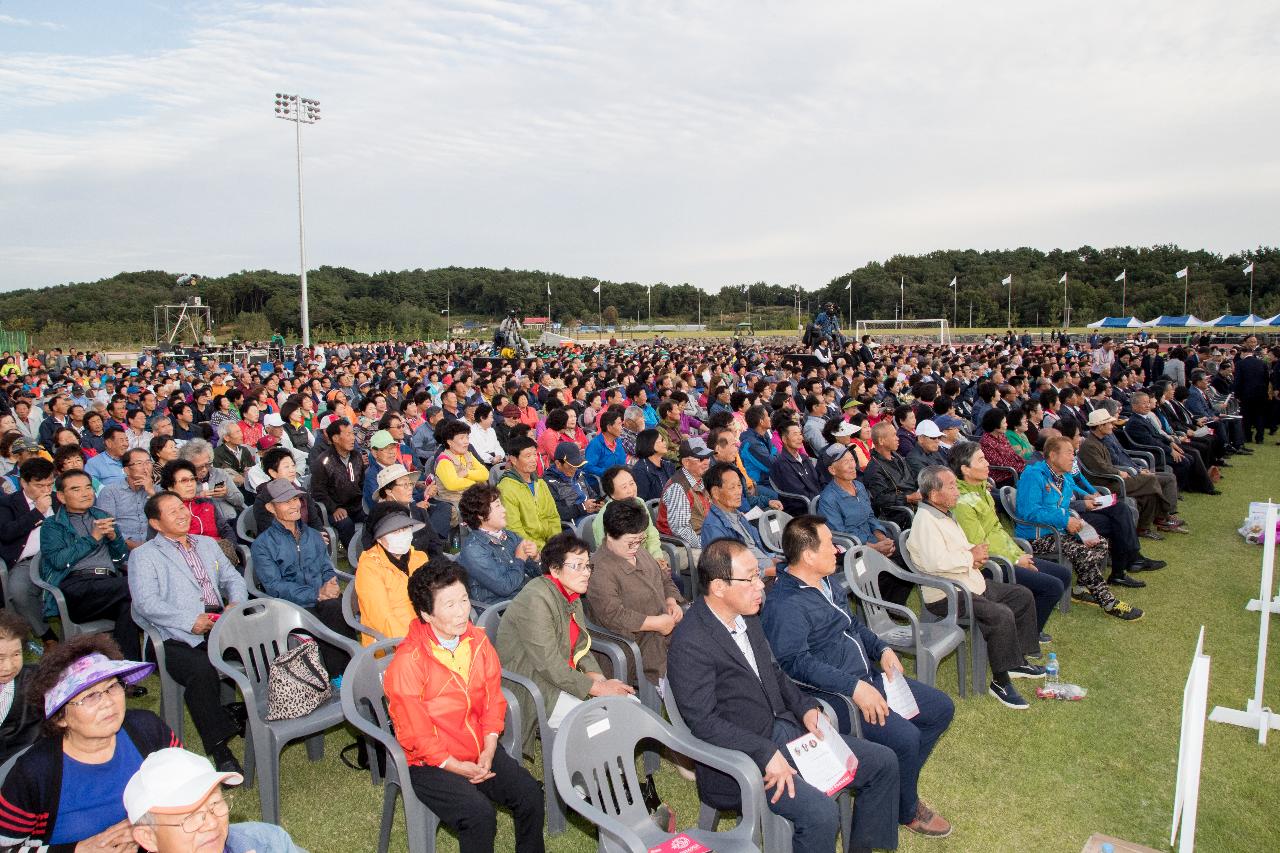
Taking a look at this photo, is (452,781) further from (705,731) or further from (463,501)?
(463,501)

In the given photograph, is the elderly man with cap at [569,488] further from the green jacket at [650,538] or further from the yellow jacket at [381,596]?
the yellow jacket at [381,596]

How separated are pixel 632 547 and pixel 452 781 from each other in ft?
5.08

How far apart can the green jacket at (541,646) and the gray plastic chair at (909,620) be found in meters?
1.73

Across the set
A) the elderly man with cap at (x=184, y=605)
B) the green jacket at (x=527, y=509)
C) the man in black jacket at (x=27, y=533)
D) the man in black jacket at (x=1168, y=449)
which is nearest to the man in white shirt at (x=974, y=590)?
the green jacket at (x=527, y=509)

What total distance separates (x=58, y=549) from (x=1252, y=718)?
6682mm

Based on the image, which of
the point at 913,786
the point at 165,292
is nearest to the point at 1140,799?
the point at 913,786

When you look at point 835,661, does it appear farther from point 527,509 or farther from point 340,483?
point 340,483

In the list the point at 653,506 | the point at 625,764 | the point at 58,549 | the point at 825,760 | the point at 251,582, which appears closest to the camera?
the point at 625,764

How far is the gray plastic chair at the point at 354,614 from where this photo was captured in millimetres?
3934

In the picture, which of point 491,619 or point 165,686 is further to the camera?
point 491,619

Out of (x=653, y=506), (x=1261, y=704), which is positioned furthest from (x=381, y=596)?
(x=1261, y=704)

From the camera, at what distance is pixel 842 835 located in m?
3.25

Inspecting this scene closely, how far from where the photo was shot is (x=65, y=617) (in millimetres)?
4328

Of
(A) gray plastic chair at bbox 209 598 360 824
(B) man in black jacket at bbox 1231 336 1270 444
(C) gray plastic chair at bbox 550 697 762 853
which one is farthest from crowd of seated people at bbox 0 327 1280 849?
(B) man in black jacket at bbox 1231 336 1270 444
